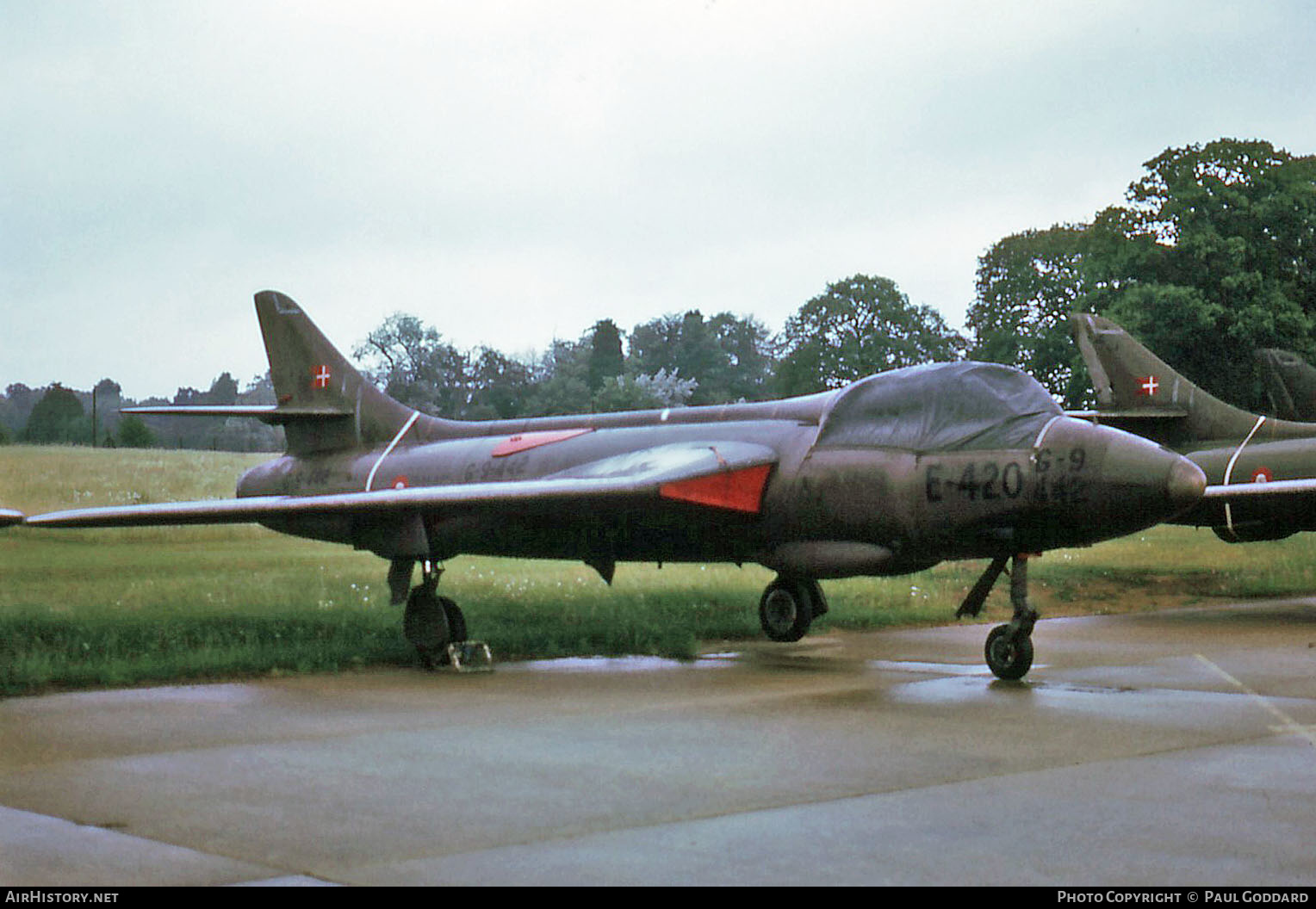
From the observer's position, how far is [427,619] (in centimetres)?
1203

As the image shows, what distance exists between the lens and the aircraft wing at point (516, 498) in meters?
11.5

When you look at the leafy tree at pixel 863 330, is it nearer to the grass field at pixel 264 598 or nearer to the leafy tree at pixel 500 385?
the leafy tree at pixel 500 385

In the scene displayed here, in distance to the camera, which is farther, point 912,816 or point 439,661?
point 439,661

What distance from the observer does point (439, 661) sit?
1202cm

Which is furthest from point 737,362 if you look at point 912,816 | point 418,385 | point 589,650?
point 912,816

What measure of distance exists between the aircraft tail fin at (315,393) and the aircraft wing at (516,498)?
424 centimetres

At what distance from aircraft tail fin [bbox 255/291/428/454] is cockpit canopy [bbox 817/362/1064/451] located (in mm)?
5909

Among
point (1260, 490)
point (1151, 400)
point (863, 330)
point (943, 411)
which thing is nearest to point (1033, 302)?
point (863, 330)

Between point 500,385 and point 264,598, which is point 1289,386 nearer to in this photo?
point 500,385

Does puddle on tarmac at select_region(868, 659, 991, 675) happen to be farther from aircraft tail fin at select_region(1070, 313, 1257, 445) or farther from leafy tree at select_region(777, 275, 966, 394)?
leafy tree at select_region(777, 275, 966, 394)

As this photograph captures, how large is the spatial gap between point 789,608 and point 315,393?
19.2 feet

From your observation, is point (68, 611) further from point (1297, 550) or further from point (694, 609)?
point (1297, 550)
